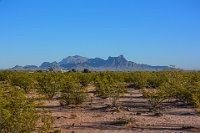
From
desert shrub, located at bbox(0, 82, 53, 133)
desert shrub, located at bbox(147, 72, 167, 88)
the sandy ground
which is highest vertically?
desert shrub, located at bbox(147, 72, 167, 88)

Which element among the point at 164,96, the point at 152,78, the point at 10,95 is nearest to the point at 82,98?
the point at 164,96

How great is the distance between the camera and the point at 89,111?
963 inches

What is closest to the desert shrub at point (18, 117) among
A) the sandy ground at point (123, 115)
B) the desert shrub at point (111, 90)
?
the sandy ground at point (123, 115)

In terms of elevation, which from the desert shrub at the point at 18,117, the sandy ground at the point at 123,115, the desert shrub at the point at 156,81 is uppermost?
the desert shrub at the point at 156,81

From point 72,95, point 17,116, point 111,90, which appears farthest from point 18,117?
point 111,90

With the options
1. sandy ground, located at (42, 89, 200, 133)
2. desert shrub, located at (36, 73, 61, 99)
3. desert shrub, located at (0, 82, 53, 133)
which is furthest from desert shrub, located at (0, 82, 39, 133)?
desert shrub, located at (36, 73, 61, 99)

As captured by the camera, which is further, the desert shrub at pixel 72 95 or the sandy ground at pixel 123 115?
the desert shrub at pixel 72 95

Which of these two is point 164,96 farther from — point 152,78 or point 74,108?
point 152,78

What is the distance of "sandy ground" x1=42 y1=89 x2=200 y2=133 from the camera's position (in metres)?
18.6

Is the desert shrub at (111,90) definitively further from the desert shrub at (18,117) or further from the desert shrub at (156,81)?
the desert shrub at (156,81)

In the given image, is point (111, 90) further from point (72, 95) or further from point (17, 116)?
point (17, 116)

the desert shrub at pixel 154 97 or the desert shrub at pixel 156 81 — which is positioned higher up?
the desert shrub at pixel 156 81

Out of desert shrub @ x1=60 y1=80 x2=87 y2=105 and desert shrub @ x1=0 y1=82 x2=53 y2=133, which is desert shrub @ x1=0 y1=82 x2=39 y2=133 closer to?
desert shrub @ x1=0 y1=82 x2=53 y2=133

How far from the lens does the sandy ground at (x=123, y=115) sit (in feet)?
61.1
